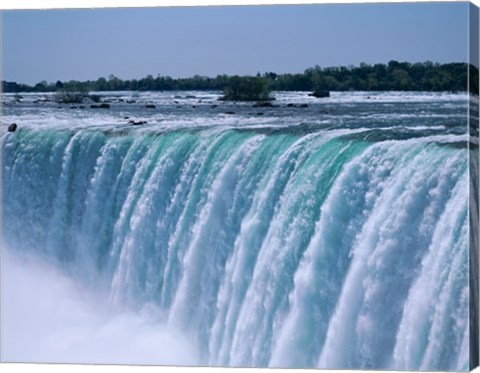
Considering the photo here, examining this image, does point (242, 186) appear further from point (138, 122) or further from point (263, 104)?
point (138, 122)

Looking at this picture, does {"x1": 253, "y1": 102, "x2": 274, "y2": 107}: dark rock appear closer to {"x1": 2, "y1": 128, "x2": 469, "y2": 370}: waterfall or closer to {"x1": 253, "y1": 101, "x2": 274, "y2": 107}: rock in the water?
{"x1": 253, "y1": 101, "x2": 274, "y2": 107}: rock in the water

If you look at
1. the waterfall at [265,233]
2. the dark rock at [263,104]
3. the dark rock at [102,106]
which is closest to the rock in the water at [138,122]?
the waterfall at [265,233]

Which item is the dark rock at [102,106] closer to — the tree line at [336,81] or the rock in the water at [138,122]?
the tree line at [336,81]

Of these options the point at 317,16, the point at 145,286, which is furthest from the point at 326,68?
the point at 145,286

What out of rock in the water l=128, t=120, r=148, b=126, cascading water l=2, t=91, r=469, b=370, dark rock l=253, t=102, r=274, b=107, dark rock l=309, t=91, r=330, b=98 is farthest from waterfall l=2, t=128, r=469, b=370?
dark rock l=309, t=91, r=330, b=98

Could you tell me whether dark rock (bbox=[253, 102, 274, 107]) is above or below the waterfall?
above

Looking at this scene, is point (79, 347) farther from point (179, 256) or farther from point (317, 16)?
point (317, 16)
